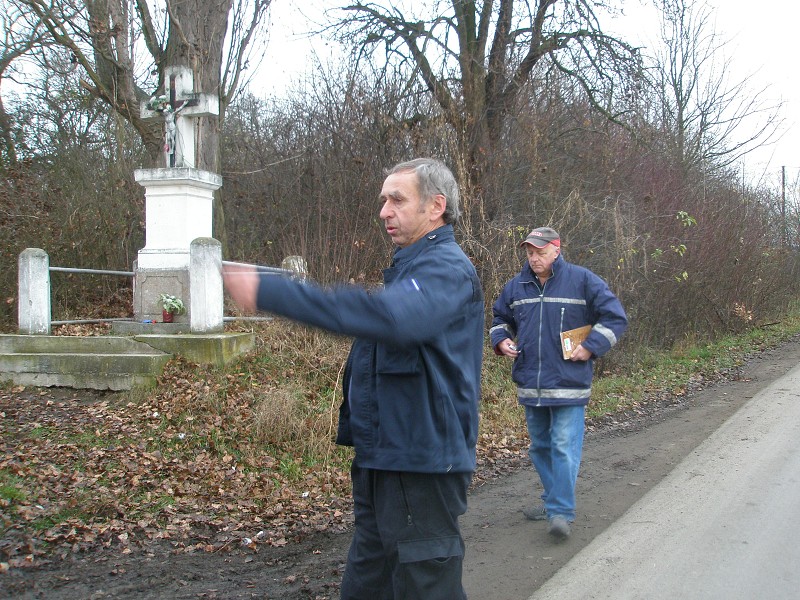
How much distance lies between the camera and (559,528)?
185 inches

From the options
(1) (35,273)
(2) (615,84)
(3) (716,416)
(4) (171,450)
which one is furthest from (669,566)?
(2) (615,84)

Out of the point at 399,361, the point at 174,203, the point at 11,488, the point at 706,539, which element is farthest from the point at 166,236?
the point at 399,361

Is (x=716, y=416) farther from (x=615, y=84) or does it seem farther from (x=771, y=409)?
(x=615, y=84)

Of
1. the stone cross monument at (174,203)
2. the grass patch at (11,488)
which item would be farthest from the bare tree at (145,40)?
the grass patch at (11,488)

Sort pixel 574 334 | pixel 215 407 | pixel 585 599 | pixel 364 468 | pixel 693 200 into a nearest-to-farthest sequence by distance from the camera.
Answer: pixel 364 468 → pixel 585 599 → pixel 574 334 → pixel 215 407 → pixel 693 200

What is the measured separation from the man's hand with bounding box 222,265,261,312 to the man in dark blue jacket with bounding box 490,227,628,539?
2996 millimetres

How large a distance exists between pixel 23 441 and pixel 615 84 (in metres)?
11.4

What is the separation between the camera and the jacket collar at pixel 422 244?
255cm

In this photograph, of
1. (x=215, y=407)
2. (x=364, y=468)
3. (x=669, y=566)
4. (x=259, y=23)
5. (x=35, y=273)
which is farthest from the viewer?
(x=259, y=23)

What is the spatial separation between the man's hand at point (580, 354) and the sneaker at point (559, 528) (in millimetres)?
→ 1023

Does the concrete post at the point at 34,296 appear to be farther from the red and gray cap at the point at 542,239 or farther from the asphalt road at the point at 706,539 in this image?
the asphalt road at the point at 706,539

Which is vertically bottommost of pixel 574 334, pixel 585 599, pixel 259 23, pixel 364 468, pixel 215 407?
pixel 585 599

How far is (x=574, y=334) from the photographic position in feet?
16.1

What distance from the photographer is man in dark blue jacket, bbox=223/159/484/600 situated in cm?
224
